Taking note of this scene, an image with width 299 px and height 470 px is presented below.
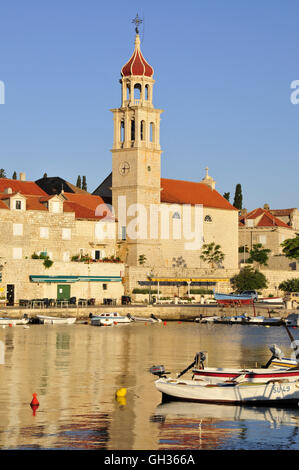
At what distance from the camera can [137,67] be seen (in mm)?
90062

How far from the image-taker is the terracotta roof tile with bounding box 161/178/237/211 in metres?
94.8

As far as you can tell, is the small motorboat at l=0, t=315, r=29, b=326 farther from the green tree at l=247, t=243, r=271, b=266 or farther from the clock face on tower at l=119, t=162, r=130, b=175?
the green tree at l=247, t=243, r=271, b=266

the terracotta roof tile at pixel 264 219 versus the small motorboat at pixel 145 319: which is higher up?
the terracotta roof tile at pixel 264 219

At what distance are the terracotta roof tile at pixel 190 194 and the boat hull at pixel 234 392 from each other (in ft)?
204

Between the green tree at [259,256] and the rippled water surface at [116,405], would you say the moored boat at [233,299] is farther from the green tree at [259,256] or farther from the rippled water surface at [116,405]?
the rippled water surface at [116,405]

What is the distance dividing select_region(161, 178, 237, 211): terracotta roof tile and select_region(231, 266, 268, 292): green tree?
996cm

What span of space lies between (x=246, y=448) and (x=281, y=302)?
220 ft

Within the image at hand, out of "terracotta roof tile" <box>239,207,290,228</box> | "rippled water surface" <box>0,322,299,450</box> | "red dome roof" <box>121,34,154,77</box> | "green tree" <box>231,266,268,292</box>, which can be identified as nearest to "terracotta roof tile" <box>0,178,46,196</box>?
"red dome roof" <box>121,34,154,77</box>

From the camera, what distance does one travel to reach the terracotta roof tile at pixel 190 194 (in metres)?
94.8

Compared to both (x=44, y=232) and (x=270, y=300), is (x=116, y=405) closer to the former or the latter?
(x=44, y=232)

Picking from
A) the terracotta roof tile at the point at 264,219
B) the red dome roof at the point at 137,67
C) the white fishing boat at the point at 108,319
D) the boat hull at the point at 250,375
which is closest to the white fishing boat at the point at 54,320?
the white fishing boat at the point at 108,319

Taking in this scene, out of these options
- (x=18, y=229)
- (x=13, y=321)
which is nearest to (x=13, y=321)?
(x=13, y=321)
